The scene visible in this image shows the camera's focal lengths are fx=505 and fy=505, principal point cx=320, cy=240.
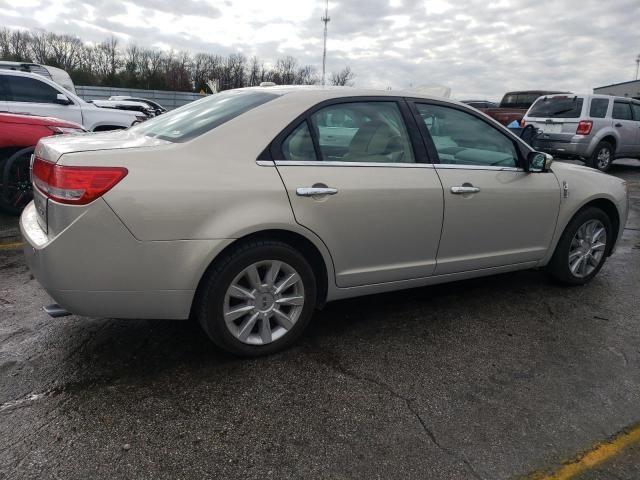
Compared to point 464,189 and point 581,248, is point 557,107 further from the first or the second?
point 464,189

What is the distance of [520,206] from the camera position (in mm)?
3711

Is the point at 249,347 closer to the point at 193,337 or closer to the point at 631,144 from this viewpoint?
the point at 193,337

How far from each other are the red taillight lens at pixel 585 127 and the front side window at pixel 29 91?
10.7m

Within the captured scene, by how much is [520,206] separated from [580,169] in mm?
933

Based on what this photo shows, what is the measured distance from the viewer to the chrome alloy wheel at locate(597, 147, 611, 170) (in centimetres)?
1172

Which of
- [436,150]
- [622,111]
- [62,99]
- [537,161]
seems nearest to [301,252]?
[436,150]

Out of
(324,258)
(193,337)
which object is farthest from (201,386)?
(324,258)

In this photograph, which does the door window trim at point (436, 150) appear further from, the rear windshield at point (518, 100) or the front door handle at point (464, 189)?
the rear windshield at point (518, 100)

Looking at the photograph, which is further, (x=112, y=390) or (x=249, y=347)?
(x=249, y=347)

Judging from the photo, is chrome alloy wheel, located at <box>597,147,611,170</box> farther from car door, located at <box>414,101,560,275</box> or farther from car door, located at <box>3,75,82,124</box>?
car door, located at <box>3,75,82,124</box>

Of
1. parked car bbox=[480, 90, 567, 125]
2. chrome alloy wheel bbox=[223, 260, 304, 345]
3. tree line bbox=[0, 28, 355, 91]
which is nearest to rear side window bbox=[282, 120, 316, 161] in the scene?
chrome alloy wheel bbox=[223, 260, 304, 345]

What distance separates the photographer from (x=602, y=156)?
464 inches

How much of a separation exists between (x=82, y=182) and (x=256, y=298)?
107 centimetres

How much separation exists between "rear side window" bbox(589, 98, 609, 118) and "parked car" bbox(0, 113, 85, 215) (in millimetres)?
10725
